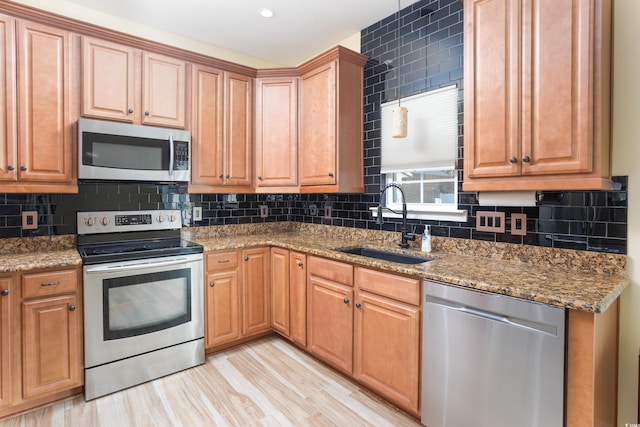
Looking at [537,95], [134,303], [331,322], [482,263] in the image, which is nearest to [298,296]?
[331,322]

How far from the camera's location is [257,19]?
109 inches

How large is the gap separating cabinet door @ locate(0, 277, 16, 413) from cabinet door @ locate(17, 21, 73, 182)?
27.8 inches

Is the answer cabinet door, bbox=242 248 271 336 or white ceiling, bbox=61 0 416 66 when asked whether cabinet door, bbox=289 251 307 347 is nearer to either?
cabinet door, bbox=242 248 271 336

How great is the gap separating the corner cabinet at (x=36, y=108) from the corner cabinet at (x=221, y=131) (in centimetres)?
85

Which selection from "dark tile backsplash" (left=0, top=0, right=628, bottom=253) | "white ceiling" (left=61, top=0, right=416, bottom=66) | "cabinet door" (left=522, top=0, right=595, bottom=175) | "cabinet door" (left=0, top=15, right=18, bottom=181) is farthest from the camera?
"white ceiling" (left=61, top=0, right=416, bottom=66)

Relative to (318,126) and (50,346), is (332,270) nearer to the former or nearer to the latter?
(318,126)

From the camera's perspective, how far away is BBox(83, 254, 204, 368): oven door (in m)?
2.18

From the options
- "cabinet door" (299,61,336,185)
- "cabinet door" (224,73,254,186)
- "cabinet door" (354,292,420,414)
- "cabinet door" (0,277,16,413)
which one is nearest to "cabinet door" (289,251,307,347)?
"cabinet door" (354,292,420,414)

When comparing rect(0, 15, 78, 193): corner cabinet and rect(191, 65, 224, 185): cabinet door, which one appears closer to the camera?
rect(0, 15, 78, 193): corner cabinet

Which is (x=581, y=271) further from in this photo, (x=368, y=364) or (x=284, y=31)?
(x=284, y=31)

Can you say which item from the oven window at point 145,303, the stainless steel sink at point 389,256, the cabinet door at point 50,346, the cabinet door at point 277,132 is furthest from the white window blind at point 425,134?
the cabinet door at point 50,346

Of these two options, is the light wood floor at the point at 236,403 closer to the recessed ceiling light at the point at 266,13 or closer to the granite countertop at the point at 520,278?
the granite countertop at the point at 520,278

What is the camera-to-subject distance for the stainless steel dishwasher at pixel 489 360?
1.37 meters

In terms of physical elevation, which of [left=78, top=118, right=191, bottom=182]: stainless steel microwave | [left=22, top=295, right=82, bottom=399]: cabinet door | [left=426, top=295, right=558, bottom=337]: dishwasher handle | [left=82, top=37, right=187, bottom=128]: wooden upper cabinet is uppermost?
[left=82, top=37, right=187, bottom=128]: wooden upper cabinet
